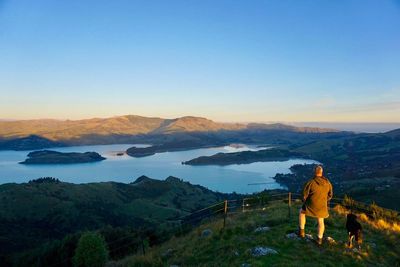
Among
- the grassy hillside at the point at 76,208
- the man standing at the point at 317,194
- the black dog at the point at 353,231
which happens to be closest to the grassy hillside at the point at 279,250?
the black dog at the point at 353,231

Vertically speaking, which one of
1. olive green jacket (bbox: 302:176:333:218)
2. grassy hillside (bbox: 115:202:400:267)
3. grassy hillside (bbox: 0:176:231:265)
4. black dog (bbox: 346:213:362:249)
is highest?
olive green jacket (bbox: 302:176:333:218)

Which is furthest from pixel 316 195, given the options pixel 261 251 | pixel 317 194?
pixel 261 251

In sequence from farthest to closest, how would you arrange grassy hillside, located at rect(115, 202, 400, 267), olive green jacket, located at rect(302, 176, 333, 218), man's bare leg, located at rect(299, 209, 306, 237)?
man's bare leg, located at rect(299, 209, 306, 237) < olive green jacket, located at rect(302, 176, 333, 218) < grassy hillside, located at rect(115, 202, 400, 267)

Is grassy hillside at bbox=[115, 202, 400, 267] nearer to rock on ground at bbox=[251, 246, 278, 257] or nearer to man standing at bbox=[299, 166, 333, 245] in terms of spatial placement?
rock on ground at bbox=[251, 246, 278, 257]

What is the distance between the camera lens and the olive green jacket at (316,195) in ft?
43.6

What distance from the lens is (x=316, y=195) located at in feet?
43.9

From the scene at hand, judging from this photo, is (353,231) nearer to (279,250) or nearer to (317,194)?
(317,194)

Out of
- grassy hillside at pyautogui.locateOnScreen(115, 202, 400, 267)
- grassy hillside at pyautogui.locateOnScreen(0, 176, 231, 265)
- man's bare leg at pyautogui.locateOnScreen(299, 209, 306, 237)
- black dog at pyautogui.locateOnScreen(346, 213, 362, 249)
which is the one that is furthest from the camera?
grassy hillside at pyautogui.locateOnScreen(0, 176, 231, 265)

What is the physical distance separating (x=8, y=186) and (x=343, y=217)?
611 ft

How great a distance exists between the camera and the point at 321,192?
1338cm

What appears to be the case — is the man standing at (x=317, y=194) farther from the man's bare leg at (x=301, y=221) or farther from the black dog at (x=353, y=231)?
the black dog at (x=353, y=231)

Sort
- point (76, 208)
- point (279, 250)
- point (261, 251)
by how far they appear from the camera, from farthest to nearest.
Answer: point (76, 208) < point (279, 250) < point (261, 251)

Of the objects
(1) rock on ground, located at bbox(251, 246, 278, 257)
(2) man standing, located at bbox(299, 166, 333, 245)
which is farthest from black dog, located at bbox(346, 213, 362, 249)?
(1) rock on ground, located at bbox(251, 246, 278, 257)

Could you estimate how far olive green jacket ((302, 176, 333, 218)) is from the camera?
523 inches
